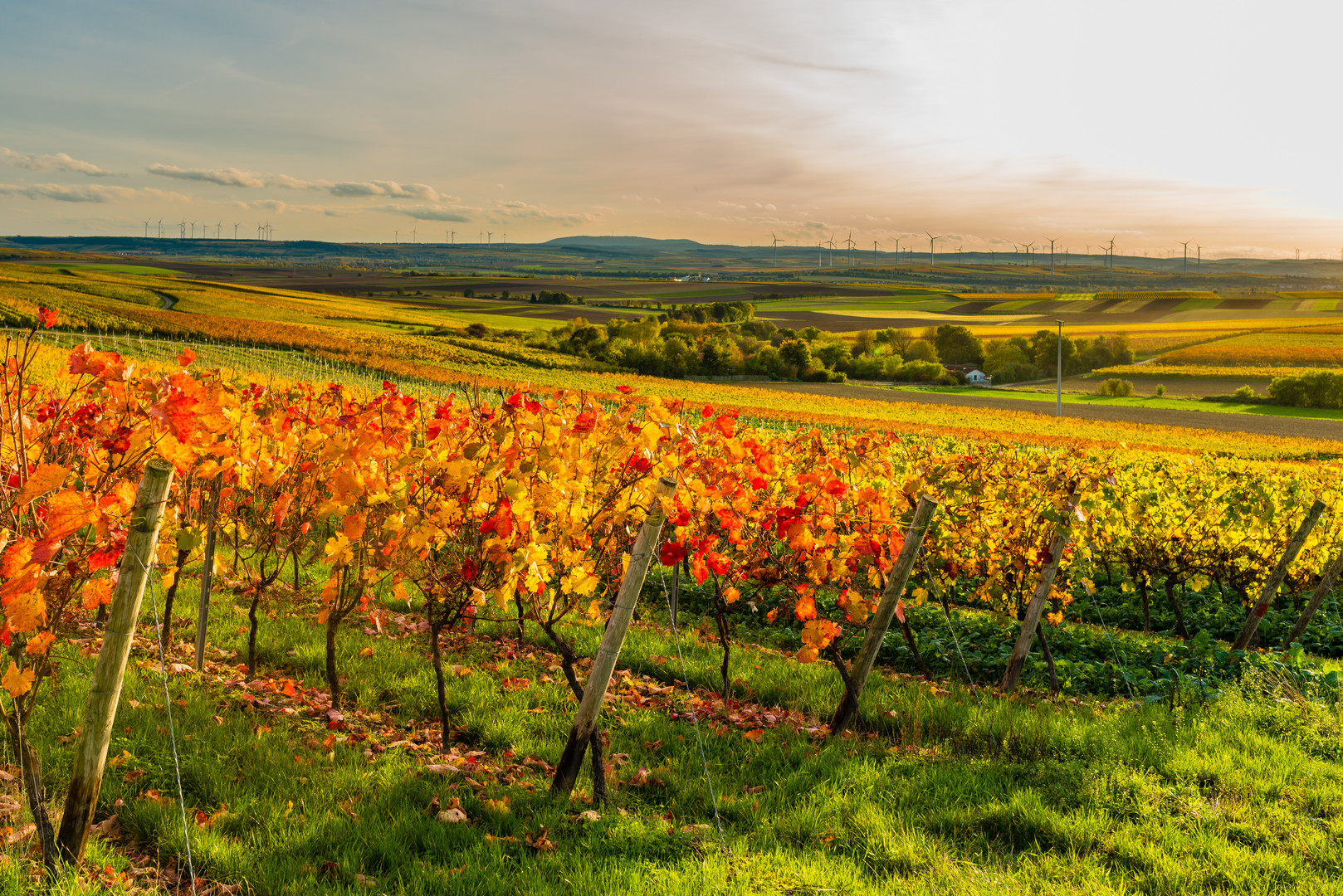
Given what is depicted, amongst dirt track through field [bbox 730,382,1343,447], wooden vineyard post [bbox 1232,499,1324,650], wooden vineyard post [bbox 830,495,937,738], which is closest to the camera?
wooden vineyard post [bbox 830,495,937,738]

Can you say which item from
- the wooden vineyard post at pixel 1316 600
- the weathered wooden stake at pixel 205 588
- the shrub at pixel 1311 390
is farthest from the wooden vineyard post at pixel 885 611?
the shrub at pixel 1311 390

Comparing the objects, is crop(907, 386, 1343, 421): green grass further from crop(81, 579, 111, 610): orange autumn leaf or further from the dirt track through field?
crop(81, 579, 111, 610): orange autumn leaf

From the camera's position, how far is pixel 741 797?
4316 millimetres

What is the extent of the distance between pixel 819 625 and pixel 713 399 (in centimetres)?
4526

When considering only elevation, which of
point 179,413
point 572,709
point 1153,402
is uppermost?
point 179,413

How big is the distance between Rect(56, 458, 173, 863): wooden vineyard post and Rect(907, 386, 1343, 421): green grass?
7269 centimetres

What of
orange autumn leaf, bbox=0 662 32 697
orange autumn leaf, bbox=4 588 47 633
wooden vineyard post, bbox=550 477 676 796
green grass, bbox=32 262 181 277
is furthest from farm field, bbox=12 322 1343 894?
green grass, bbox=32 262 181 277

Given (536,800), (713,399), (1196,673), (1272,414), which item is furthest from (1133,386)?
(536,800)

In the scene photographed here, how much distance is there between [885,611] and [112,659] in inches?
171

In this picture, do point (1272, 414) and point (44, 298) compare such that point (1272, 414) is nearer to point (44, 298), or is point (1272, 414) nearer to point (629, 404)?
point (629, 404)

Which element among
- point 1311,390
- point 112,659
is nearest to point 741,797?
point 112,659

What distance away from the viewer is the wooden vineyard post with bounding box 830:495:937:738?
16.3ft

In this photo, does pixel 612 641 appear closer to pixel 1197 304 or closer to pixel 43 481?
pixel 43 481

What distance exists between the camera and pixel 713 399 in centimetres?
5009
